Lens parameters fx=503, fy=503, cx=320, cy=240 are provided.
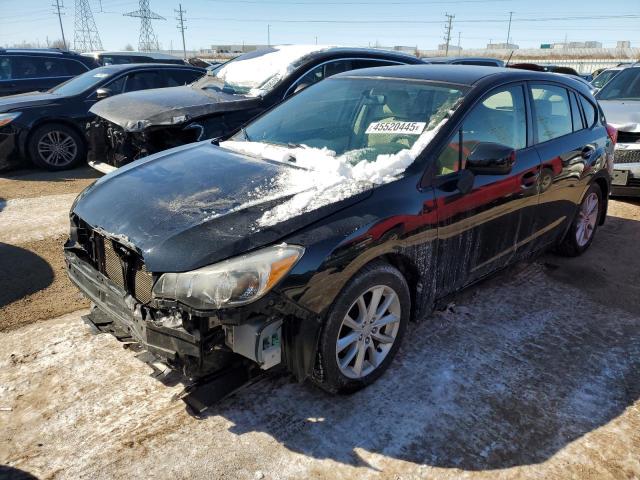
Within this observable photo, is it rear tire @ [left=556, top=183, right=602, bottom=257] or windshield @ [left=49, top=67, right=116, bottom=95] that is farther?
windshield @ [left=49, top=67, right=116, bottom=95]

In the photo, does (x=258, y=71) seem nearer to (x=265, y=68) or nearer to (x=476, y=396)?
(x=265, y=68)

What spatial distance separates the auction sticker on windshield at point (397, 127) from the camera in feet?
10.2

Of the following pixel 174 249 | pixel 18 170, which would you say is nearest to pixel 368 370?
pixel 174 249

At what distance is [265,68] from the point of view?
6.25 m

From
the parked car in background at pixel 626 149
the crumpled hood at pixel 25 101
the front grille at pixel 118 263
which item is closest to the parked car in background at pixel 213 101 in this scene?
the crumpled hood at pixel 25 101

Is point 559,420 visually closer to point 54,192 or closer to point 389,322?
point 389,322

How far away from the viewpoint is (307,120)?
3.64 meters

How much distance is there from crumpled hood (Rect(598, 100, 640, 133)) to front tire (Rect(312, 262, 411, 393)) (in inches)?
207

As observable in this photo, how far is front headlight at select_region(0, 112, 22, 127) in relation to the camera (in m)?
7.14

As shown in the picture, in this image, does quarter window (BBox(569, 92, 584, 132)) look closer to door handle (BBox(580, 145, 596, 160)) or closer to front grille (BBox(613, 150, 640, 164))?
door handle (BBox(580, 145, 596, 160))

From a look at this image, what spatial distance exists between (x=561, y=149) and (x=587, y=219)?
4.07 feet

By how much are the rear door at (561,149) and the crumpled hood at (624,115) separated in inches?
91.9

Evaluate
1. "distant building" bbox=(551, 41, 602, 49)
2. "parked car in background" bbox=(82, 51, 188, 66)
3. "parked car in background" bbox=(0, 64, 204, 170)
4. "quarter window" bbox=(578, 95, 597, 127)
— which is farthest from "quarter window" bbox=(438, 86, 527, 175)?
"distant building" bbox=(551, 41, 602, 49)

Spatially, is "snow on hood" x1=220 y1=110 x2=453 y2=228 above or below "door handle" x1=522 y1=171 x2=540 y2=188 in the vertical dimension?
above
